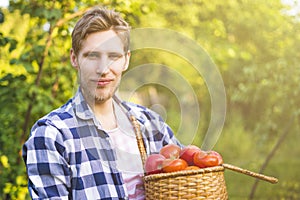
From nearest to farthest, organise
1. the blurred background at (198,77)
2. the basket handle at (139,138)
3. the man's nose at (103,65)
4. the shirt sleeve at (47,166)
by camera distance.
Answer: the shirt sleeve at (47,166), the man's nose at (103,65), the basket handle at (139,138), the blurred background at (198,77)

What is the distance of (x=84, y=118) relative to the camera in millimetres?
1934

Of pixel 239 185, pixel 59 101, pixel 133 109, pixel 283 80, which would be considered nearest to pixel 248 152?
pixel 239 185

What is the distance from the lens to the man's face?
188cm

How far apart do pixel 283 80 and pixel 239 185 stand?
7.59 feet

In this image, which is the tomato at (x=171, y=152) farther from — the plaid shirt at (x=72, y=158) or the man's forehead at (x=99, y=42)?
the man's forehead at (x=99, y=42)

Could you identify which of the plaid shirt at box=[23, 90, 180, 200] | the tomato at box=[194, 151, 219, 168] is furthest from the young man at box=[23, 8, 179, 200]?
the tomato at box=[194, 151, 219, 168]

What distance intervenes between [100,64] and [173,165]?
1.41 feet

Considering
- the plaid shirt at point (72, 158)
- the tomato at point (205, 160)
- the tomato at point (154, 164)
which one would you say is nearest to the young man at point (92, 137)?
the plaid shirt at point (72, 158)

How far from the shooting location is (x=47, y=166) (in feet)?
5.74

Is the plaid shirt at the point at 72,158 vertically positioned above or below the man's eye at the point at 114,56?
below

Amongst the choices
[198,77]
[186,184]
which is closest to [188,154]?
[186,184]

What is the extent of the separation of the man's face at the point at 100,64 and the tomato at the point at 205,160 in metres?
0.40

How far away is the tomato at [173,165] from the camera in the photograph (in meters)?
1.78

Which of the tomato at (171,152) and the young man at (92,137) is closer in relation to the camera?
the young man at (92,137)
